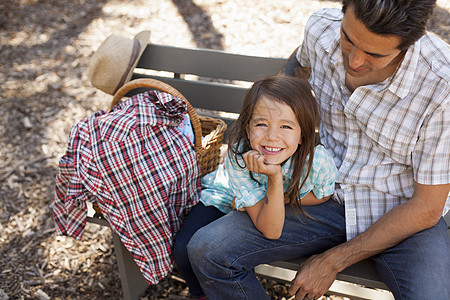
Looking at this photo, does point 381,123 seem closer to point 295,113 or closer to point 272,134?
point 295,113

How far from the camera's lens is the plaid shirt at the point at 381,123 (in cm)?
177

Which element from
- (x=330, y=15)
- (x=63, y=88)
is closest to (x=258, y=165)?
(x=330, y=15)

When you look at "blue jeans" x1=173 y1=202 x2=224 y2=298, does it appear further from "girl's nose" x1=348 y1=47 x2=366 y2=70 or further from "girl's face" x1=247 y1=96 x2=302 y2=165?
"girl's nose" x1=348 y1=47 x2=366 y2=70

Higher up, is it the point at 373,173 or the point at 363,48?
the point at 363,48

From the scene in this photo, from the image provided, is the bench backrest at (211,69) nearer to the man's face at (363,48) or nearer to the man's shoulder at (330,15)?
the man's shoulder at (330,15)

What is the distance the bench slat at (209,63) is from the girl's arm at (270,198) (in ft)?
3.03

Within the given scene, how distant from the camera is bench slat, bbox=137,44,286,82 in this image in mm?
2645

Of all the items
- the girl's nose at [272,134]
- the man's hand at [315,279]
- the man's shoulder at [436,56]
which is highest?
the man's shoulder at [436,56]

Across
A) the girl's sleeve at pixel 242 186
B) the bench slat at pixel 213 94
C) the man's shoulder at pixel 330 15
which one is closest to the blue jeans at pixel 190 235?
the girl's sleeve at pixel 242 186

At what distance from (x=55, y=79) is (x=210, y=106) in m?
2.36

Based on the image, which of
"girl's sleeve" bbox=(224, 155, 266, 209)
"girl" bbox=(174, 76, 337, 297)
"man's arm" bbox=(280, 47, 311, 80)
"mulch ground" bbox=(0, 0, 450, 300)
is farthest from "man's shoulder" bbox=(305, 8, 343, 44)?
"mulch ground" bbox=(0, 0, 450, 300)

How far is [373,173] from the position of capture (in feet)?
6.67

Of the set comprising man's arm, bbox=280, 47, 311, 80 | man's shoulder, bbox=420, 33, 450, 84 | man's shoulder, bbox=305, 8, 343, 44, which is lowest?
man's arm, bbox=280, 47, 311, 80

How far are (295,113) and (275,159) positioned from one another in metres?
0.21
